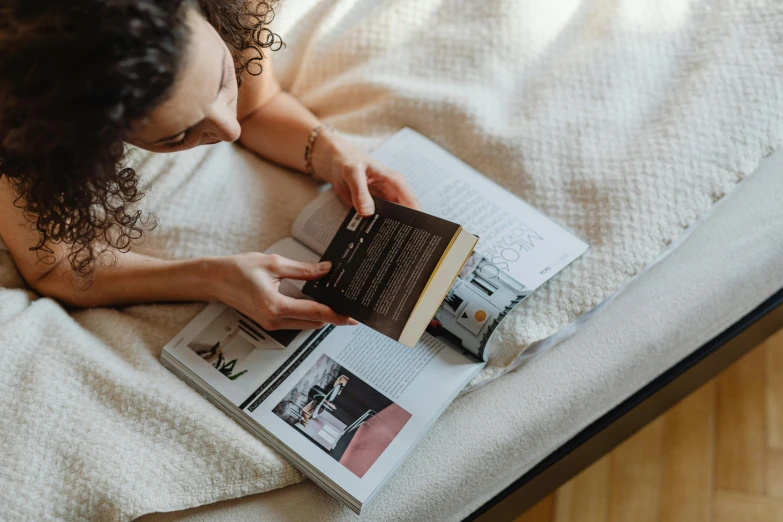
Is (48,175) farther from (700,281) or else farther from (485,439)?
(700,281)

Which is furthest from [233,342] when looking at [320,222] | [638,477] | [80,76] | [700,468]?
[700,468]

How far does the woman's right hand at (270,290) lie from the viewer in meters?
0.86

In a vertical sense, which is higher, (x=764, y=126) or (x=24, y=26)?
(x=764, y=126)

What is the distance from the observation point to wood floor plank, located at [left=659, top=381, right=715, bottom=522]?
1.27 meters

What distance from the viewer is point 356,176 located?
0.94 m

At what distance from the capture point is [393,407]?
0.86 m

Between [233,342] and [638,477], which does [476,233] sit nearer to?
[233,342]

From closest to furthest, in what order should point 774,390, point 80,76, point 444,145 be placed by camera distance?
1. point 80,76
2. point 444,145
3. point 774,390

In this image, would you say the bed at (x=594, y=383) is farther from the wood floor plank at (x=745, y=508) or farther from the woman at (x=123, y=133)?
the wood floor plank at (x=745, y=508)

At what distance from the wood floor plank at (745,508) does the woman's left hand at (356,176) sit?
90cm

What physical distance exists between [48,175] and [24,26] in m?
0.15

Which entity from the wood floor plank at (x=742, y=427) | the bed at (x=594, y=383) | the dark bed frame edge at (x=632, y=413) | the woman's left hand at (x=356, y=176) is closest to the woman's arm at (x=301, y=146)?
the woman's left hand at (x=356, y=176)

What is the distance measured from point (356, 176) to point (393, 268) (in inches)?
7.0

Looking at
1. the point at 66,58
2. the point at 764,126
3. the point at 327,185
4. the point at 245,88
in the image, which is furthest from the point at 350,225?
the point at 764,126
